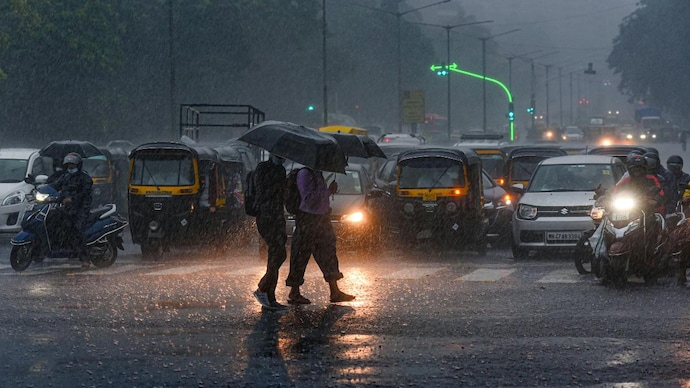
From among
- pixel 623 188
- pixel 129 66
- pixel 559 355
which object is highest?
pixel 129 66

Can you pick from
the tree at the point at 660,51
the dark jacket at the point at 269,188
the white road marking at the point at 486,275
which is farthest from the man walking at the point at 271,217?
the tree at the point at 660,51

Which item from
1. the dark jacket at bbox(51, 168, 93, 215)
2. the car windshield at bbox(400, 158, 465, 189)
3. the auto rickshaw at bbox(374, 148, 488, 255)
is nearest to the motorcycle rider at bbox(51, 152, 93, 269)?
the dark jacket at bbox(51, 168, 93, 215)

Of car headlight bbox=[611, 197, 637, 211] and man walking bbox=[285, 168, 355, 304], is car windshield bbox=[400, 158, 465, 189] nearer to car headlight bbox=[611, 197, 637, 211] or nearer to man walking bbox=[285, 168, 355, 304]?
car headlight bbox=[611, 197, 637, 211]

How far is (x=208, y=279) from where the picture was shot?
17094 millimetres

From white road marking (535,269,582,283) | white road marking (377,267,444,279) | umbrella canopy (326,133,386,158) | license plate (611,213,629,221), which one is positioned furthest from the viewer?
white road marking (377,267,444,279)

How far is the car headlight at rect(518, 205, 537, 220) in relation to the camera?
2062 centimetres

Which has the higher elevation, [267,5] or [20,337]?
[267,5]

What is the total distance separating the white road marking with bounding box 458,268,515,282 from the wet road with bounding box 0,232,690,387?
0.04 meters

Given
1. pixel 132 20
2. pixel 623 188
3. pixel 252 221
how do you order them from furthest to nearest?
1. pixel 132 20
2. pixel 252 221
3. pixel 623 188

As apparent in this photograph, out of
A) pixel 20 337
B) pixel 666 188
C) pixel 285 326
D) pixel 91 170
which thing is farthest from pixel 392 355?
pixel 91 170

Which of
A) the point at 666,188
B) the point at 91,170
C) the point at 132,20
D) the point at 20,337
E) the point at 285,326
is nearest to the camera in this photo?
the point at 20,337

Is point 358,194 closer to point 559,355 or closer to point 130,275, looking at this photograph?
point 130,275

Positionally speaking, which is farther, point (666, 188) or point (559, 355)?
point (666, 188)

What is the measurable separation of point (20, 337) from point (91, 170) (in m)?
19.9
